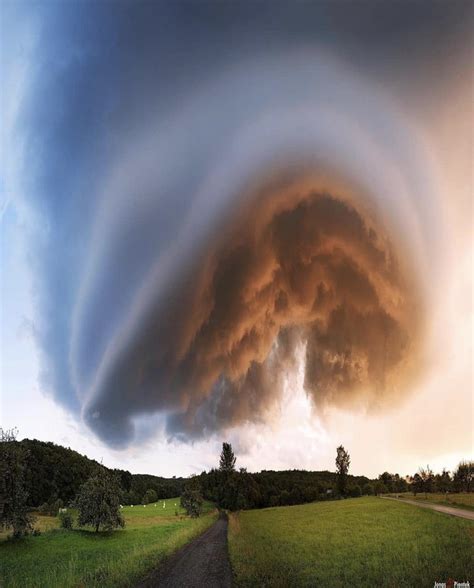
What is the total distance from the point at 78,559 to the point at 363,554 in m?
23.5

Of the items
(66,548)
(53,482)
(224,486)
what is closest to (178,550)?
(66,548)

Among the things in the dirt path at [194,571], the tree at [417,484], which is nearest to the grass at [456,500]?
the tree at [417,484]

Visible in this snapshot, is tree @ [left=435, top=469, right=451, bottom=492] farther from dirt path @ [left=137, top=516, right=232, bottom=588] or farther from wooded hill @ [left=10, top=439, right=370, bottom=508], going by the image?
dirt path @ [left=137, top=516, right=232, bottom=588]

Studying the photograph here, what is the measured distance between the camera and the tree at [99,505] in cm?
5506

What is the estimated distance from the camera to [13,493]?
1790 inches

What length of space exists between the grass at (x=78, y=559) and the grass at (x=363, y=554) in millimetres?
6671

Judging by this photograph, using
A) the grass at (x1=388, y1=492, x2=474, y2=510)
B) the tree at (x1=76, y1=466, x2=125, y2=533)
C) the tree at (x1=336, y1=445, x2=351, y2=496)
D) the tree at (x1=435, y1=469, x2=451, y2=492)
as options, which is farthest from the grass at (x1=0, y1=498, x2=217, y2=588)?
the tree at (x1=435, y1=469, x2=451, y2=492)

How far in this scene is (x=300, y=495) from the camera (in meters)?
88.3

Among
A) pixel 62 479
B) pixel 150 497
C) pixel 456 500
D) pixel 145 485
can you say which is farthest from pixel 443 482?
pixel 62 479

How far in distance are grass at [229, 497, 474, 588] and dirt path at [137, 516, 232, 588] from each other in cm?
95

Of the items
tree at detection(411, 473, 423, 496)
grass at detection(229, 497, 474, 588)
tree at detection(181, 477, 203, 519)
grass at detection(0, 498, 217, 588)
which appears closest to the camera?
grass at detection(229, 497, 474, 588)

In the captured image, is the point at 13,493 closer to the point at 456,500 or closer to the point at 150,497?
the point at 456,500

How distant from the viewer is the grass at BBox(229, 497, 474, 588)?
69.9ft

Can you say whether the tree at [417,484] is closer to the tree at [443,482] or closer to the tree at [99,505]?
the tree at [443,482]
